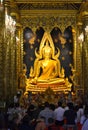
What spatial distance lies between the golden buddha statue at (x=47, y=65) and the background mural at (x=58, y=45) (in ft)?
1.01

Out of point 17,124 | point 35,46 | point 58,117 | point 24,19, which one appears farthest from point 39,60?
point 17,124

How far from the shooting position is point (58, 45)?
1083 inches

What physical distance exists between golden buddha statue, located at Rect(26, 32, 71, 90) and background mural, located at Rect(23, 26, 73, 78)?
308 millimetres

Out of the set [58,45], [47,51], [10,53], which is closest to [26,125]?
[10,53]

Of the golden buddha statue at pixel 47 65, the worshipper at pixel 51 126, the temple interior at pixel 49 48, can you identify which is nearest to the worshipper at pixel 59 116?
the worshipper at pixel 51 126

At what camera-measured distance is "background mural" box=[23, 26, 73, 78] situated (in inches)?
1072

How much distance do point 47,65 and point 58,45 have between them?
146 cm

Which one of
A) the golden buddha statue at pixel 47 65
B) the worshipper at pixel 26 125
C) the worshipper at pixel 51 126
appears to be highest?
the golden buddha statue at pixel 47 65

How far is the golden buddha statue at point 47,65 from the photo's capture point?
27.0 meters

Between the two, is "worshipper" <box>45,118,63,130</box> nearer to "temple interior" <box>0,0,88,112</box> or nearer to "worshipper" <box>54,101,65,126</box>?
"worshipper" <box>54,101,65,126</box>

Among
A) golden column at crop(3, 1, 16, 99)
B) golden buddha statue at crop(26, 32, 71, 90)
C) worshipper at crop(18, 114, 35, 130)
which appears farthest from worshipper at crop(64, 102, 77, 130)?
golden buddha statue at crop(26, 32, 71, 90)

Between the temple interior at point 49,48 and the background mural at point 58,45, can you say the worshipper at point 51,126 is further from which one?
the background mural at point 58,45

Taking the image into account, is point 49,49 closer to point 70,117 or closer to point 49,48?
point 49,48

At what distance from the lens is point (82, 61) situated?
26344mm
